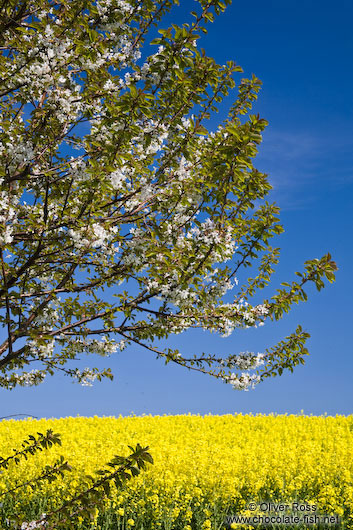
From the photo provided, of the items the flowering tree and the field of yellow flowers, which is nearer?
the flowering tree

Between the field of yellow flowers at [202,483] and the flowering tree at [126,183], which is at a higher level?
the flowering tree at [126,183]

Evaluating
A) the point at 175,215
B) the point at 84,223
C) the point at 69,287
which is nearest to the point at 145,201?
the point at 175,215

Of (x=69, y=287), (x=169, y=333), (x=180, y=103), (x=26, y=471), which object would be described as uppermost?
(x=180, y=103)

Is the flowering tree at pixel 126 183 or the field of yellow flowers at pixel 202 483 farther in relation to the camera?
the field of yellow flowers at pixel 202 483

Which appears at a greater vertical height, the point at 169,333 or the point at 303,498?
the point at 169,333

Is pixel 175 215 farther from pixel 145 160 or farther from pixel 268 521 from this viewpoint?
pixel 268 521

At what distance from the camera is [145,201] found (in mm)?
5309

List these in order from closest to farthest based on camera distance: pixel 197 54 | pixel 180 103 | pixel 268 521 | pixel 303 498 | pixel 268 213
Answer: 1. pixel 197 54
2. pixel 180 103
3. pixel 268 213
4. pixel 268 521
5. pixel 303 498

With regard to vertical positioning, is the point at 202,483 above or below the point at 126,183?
below

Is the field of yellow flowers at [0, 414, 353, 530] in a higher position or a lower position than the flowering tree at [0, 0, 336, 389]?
lower

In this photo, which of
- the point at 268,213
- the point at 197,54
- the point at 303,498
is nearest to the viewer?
the point at 197,54

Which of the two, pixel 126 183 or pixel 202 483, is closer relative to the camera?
pixel 126 183

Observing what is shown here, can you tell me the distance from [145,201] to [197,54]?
5.18 ft

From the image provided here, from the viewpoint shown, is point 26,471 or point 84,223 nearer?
point 84,223
